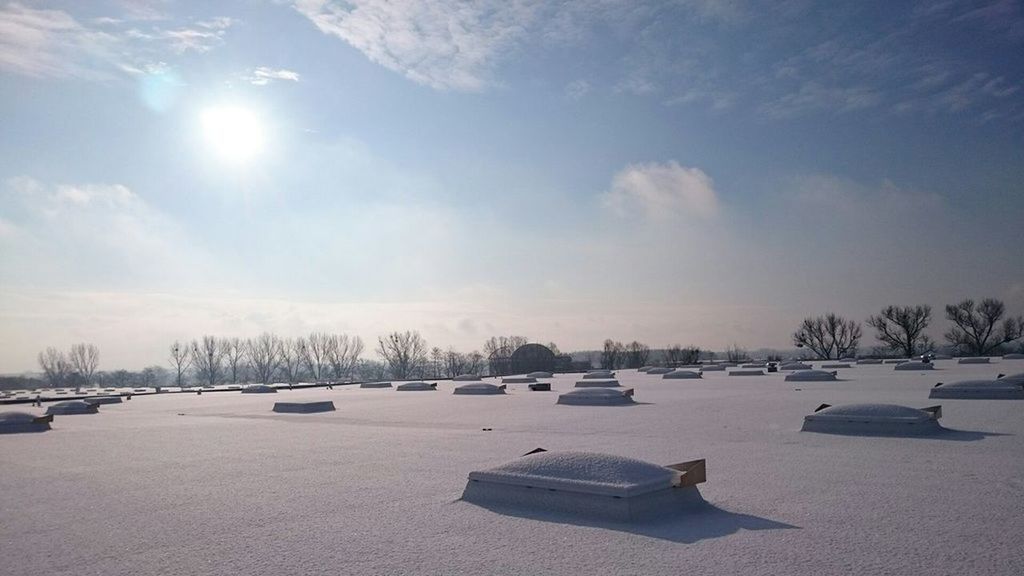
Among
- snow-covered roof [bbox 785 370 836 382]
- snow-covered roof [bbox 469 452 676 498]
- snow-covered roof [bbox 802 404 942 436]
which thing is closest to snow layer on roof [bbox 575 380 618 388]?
snow-covered roof [bbox 785 370 836 382]

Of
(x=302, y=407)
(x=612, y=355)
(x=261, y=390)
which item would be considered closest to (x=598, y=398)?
(x=302, y=407)

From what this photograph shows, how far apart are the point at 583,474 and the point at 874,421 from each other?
7.85 m

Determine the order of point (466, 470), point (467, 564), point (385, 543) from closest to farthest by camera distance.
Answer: point (467, 564), point (385, 543), point (466, 470)

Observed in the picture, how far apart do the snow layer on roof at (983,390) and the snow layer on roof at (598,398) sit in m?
8.94

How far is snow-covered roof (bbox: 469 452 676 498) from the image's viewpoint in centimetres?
700

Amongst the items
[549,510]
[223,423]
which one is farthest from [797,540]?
[223,423]

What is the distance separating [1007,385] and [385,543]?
64.4 ft

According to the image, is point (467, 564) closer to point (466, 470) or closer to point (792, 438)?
point (466, 470)

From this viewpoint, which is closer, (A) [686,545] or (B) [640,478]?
(A) [686,545]

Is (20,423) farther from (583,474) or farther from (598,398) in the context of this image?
(583,474)

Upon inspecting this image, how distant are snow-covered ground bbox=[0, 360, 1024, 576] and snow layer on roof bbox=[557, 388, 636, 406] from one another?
24.4 ft

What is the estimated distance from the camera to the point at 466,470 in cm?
1033

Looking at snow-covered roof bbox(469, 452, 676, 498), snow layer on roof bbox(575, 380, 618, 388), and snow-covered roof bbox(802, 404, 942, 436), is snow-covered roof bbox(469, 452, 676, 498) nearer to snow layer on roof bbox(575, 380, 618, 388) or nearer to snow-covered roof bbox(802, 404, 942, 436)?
snow-covered roof bbox(802, 404, 942, 436)

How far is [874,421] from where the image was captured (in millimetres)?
12852
